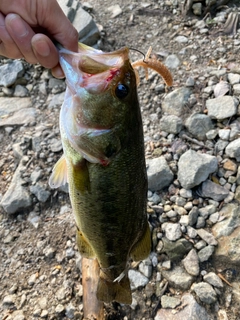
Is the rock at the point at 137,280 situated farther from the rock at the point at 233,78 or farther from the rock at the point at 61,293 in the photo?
the rock at the point at 233,78

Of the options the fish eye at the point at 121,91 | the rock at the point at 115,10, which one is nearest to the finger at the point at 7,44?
the fish eye at the point at 121,91

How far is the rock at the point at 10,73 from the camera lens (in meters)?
5.55

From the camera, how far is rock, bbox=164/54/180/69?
531 cm

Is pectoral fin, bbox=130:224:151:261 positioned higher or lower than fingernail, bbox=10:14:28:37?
lower

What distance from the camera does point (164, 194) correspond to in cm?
400

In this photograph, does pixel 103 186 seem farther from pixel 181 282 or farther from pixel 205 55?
pixel 205 55

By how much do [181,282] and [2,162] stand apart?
2524 millimetres

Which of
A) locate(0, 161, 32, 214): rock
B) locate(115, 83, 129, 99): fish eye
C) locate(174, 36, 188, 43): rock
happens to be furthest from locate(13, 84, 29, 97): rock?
locate(115, 83, 129, 99): fish eye

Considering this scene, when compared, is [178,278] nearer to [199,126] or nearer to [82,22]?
[199,126]

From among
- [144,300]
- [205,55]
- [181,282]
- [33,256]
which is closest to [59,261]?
[33,256]

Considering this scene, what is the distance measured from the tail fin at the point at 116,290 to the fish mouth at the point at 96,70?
1386 millimetres

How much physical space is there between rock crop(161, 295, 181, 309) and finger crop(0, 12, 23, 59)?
228 centimetres

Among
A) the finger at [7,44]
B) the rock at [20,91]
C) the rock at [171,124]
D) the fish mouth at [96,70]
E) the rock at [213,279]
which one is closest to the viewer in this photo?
the fish mouth at [96,70]

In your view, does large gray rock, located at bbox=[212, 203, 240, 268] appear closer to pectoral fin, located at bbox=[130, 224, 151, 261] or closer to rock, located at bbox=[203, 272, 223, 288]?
rock, located at bbox=[203, 272, 223, 288]
